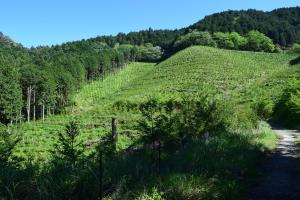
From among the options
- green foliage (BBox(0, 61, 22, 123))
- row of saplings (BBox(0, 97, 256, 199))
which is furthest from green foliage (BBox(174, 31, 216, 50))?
row of saplings (BBox(0, 97, 256, 199))

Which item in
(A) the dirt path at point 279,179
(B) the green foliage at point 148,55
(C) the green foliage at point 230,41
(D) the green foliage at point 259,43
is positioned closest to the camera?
(A) the dirt path at point 279,179

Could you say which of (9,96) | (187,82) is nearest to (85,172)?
(9,96)

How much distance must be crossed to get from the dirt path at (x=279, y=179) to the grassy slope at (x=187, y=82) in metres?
37.5

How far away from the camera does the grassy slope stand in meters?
69.8

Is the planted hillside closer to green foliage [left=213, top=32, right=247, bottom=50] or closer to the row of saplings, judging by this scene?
the row of saplings

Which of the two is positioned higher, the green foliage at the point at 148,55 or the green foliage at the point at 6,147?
the green foliage at the point at 148,55

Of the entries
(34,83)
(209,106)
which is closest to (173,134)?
(209,106)

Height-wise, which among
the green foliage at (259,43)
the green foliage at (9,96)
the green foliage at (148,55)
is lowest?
the green foliage at (9,96)

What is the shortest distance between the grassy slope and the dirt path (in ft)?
123

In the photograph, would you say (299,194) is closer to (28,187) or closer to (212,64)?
(28,187)

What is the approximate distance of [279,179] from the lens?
12500 millimetres

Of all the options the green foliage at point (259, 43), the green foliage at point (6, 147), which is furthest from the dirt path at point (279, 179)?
the green foliage at point (259, 43)

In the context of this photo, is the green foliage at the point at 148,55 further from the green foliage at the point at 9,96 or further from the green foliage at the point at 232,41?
the green foliage at the point at 9,96

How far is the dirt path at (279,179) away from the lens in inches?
416
